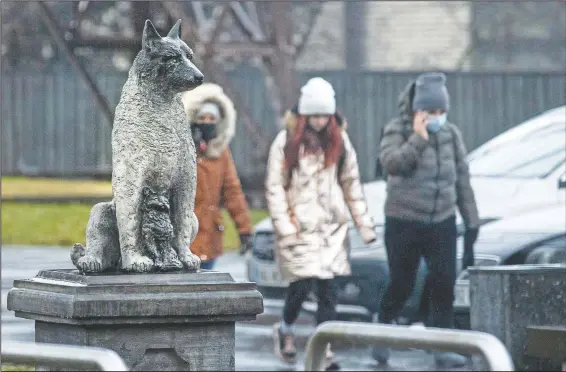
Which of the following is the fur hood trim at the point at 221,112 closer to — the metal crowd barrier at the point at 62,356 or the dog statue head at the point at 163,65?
the dog statue head at the point at 163,65

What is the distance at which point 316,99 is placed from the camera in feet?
35.8

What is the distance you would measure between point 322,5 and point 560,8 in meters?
4.54

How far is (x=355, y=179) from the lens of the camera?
1100 cm

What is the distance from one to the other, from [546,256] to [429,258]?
0.85 m

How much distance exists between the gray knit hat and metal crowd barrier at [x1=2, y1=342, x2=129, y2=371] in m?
6.40

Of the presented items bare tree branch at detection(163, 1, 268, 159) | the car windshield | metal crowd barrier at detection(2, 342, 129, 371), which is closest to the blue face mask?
the car windshield

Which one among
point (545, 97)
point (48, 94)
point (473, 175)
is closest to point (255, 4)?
point (545, 97)

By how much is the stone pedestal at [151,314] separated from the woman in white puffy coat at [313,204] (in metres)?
4.22

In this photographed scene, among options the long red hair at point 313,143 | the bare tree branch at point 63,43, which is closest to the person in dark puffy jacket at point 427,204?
the long red hair at point 313,143

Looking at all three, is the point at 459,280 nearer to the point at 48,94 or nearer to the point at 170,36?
the point at 170,36

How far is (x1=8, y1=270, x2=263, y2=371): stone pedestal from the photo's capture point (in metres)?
6.33

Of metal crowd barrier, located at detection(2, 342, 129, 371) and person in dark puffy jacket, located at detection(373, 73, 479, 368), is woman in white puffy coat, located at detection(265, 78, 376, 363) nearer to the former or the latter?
person in dark puffy jacket, located at detection(373, 73, 479, 368)

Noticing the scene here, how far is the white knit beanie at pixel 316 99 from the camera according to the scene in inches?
429

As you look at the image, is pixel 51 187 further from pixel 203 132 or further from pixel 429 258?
pixel 429 258
